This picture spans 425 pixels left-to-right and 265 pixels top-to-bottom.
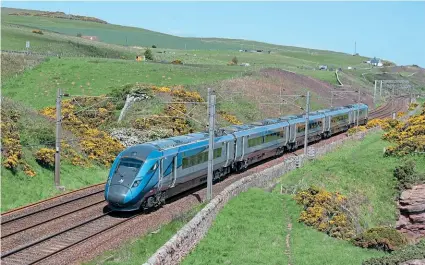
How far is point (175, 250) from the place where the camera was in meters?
20.9

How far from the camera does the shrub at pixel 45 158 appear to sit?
34.6 meters

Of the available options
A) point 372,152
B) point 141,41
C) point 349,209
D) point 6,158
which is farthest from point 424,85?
point 6,158

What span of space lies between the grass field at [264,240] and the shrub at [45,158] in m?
11.7

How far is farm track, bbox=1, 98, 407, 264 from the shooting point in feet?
72.3

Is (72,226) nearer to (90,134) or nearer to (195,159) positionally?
(195,159)

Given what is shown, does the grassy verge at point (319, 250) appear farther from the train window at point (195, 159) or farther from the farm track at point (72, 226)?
the train window at point (195, 159)

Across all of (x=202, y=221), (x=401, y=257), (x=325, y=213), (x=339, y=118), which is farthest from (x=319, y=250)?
(x=339, y=118)

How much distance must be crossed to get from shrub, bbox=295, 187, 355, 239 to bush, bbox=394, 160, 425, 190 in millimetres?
8311

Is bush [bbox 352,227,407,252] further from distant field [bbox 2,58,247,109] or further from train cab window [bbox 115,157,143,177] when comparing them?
distant field [bbox 2,58,247,109]

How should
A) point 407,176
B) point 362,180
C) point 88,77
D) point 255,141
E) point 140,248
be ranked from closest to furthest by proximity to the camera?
point 140,248, point 362,180, point 407,176, point 255,141, point 88,77

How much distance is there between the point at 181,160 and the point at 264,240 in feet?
23.8

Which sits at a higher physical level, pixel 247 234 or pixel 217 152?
pixel 217 152

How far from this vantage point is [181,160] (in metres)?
31.4

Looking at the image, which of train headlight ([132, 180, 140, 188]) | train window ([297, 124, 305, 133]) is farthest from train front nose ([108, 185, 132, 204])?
train window ([297, 124, 305, 133])
